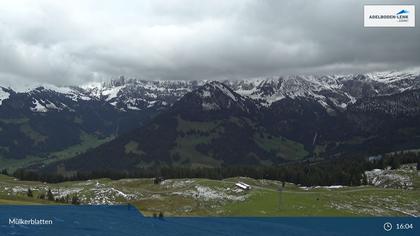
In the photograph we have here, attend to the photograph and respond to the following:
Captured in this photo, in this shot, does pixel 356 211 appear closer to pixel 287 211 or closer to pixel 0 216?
pixel 287 211

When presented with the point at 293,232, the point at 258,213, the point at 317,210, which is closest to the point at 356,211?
the point at 317,210

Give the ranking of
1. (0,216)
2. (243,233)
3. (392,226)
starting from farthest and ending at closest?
1. (392,226)
2. (243,233)
3. (0,216)

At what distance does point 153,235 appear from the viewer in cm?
9525

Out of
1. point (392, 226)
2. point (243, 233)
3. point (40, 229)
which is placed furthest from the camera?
point (392, 226)

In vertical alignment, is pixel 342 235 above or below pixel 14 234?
below

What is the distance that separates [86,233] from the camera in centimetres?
8806

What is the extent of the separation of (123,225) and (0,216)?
2416cm

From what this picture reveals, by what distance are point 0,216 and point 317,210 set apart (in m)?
127

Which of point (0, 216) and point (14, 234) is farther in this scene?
point (0, 216)

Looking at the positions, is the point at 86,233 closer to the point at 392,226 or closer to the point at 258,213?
the point at 392,226

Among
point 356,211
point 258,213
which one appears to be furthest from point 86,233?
point 356,211

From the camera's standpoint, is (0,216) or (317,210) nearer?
(0,216)

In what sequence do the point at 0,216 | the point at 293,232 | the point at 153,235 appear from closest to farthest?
the point at 153,235 < the point at 0,216 < the point at 293,232

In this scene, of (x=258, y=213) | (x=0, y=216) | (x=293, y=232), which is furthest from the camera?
(x=258, y=213)
